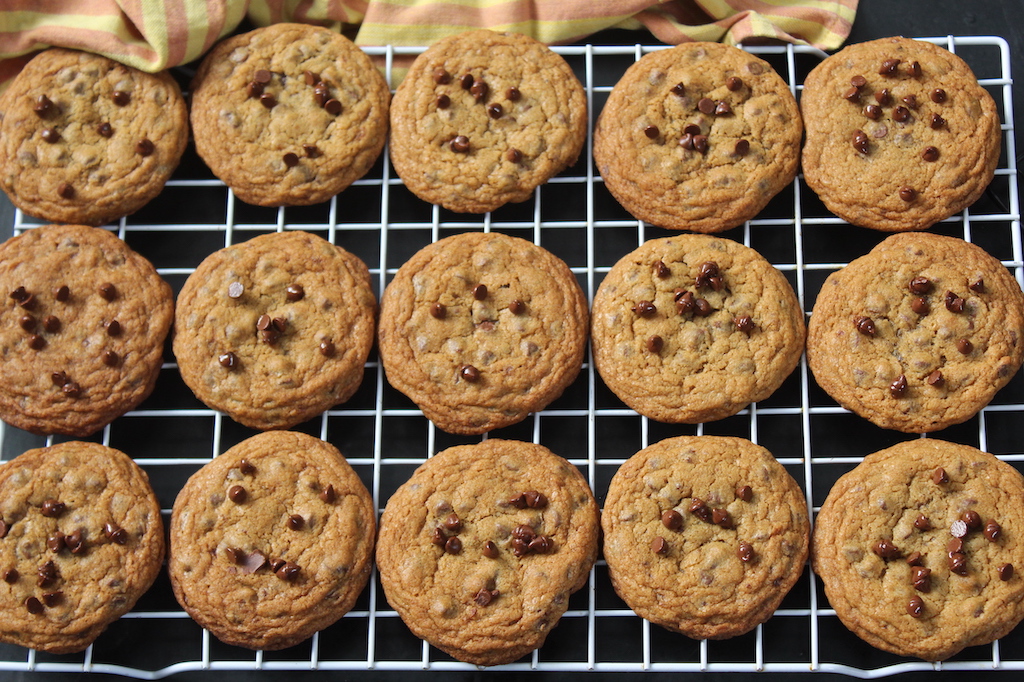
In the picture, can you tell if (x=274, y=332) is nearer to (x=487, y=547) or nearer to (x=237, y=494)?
(x=237, y=494)

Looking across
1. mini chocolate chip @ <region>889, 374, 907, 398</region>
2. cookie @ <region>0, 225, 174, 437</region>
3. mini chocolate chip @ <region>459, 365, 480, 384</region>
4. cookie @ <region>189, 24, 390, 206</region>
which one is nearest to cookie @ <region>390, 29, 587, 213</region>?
cookie @ <region>189, 24, 390, 206</region>

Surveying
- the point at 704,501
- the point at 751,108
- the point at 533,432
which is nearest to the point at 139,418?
the point at 533,432

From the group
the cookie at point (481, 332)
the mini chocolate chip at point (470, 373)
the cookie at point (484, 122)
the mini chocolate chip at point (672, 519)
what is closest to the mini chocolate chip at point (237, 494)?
the cookie at point (481, 332)

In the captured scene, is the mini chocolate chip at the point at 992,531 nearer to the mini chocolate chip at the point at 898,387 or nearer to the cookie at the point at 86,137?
the mini chocolate chip at the point at 898,387

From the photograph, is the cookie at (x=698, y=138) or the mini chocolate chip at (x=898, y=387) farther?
the cookie at (x=698, y=138)

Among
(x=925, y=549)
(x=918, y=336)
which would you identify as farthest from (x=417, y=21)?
(x=925, y=549)

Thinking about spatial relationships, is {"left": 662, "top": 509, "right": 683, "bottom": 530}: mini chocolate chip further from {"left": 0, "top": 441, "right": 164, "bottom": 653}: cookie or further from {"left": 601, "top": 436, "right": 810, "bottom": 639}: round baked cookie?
{"left": 0, "top": 441, "right": 164, "bottom": 653}: cookie

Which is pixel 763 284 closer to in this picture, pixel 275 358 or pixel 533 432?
pixel 533 432
